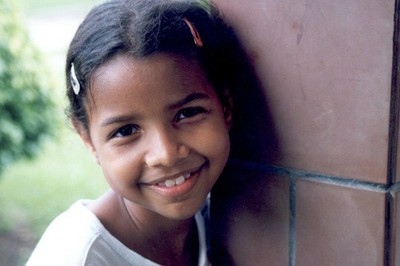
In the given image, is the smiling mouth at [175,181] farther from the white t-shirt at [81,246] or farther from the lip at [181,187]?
the white t-shirt at [81,246]

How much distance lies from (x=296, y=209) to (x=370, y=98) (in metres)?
0.29

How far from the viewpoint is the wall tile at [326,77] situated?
1.02m

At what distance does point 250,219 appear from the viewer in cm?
133

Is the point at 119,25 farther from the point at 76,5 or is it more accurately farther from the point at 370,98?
the point at 76,5

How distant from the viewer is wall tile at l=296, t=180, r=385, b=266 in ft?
3.53

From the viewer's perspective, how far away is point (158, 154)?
1.23 meters

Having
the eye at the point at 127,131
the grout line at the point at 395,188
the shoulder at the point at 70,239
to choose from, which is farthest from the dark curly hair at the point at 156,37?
the grout line at the point at 395,188

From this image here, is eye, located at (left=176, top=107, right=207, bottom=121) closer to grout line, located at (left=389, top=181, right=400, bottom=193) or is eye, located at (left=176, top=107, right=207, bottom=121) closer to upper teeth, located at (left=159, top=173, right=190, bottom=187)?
upper teeth, located at (left=159, top=173, right=190, bottom=187)

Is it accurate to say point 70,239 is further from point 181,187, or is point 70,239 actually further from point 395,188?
point 395,188

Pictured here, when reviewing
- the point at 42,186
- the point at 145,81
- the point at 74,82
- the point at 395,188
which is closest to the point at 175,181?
the point at 145,81

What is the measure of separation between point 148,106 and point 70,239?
39cm

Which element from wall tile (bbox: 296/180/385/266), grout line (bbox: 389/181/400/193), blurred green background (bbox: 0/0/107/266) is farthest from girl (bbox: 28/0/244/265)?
blurred green background (bbox: 0/0/107/266)

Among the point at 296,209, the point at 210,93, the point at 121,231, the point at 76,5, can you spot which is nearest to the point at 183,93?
the point at 210,93

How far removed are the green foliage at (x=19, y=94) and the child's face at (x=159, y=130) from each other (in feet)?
8.86
